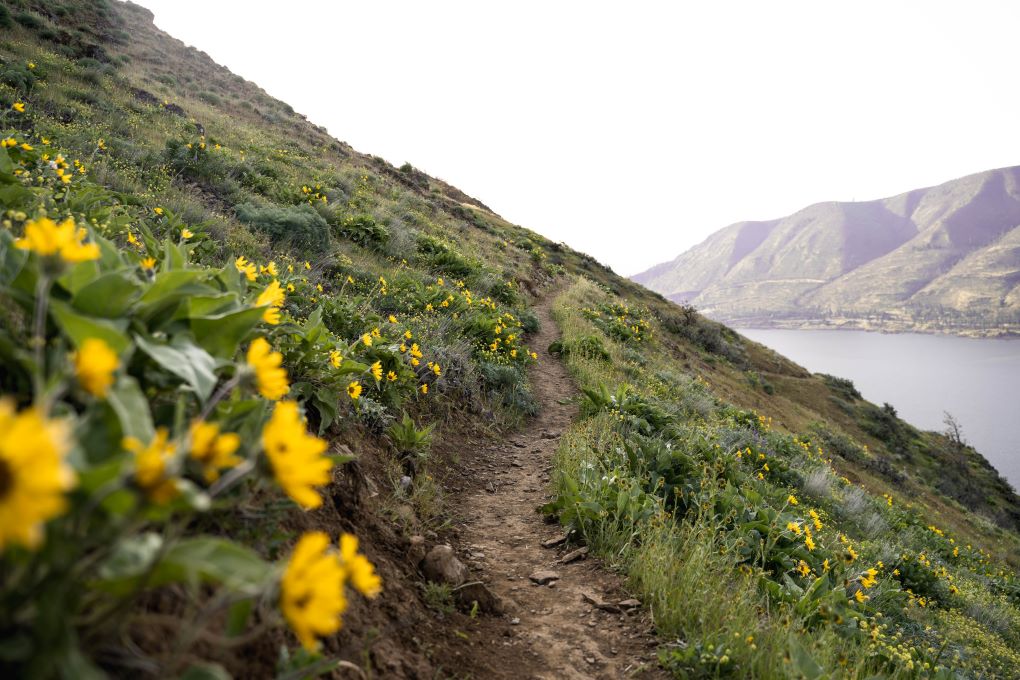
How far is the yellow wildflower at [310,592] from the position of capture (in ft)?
2.70

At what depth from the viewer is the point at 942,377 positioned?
67062mm

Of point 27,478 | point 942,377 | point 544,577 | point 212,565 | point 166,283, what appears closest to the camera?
point 27,478

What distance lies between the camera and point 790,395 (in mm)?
26047

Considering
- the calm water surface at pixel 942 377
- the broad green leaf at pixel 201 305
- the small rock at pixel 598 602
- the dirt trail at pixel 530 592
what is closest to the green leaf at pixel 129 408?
the broad green leaf at pixel 201 305

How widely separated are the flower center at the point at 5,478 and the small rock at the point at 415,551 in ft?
8.72

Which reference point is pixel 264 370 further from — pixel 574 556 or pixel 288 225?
pixel 288 225

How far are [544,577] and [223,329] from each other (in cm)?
265

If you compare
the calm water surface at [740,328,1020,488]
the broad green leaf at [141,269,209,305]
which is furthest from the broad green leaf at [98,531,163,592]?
the calm water surface at [740,328,1020,488]

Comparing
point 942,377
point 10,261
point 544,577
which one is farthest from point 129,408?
point 942,377

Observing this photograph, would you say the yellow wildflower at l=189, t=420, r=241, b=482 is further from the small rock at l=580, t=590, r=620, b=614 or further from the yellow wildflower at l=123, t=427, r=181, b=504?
the small rock at l=580, t=590, r=620, b=614

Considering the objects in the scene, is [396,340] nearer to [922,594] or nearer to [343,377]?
[343,377]

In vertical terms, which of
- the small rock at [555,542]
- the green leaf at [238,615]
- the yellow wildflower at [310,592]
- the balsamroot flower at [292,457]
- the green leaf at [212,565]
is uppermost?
the balsamroot flower at [292,457]

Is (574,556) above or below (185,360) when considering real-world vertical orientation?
below

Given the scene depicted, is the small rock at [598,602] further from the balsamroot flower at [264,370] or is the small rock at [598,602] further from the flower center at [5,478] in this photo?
the flower center at [5,478]
